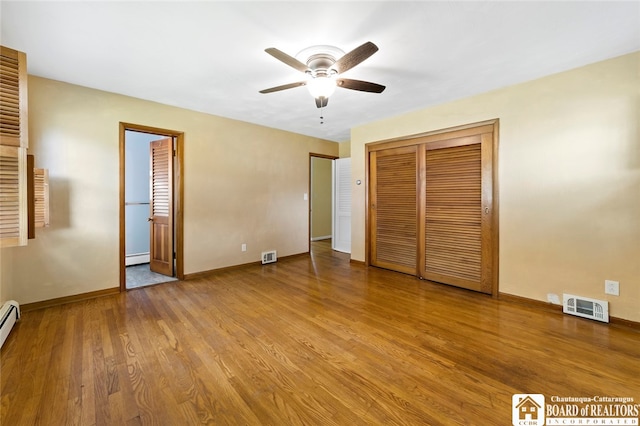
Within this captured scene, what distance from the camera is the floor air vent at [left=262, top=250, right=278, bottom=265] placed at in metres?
4.70

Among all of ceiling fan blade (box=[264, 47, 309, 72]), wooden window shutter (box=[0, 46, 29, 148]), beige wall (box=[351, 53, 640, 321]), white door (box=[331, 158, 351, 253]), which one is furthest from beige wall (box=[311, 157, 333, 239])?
wooden window shutter (box=[0, 46, 29, 148])

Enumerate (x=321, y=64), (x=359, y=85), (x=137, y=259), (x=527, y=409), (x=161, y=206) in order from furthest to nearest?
(x=137, y=259)
(x=161, y=206)
(x=359, y=85)
(x=321, y=64)
(x=527, y=409)

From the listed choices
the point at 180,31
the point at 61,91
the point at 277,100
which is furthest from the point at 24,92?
the point at 277,100

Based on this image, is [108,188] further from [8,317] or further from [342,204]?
[342,204]

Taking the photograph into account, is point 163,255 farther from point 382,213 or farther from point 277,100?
point 382,213

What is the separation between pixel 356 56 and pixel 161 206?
3649 millimetres

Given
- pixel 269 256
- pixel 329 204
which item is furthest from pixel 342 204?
pixel 329 204

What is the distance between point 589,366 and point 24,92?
4137mm

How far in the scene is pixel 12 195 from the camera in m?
1.56

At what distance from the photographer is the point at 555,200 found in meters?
2.74

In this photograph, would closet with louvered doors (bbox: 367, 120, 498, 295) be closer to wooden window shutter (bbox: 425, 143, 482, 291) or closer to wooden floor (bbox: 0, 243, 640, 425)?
wooden window shutter (bbox: 425, 143, 482, 291)

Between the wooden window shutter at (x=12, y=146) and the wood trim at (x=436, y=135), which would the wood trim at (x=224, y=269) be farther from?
the wood trim at (x=436, y=135)

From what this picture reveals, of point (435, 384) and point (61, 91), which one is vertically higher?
point (61, 91)

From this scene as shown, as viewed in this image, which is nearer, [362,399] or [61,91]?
[362,399]
